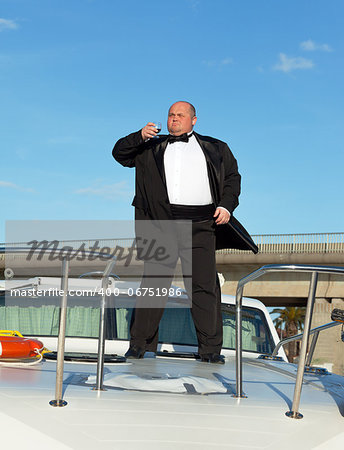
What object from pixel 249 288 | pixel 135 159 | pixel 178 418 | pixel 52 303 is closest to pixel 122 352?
pixel 52 303

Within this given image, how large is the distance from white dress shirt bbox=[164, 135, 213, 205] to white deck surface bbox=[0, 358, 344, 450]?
1.71 m

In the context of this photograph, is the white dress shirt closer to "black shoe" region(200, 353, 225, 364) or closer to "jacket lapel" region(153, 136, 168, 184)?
"jacket lapel" region(153, 136, 168, 184)

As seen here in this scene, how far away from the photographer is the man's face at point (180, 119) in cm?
463

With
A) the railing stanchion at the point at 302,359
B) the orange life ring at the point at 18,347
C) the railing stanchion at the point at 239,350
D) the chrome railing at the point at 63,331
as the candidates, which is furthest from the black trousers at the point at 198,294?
the railing stanchion at the point at 302,359

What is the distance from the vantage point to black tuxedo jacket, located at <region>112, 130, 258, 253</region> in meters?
4.59

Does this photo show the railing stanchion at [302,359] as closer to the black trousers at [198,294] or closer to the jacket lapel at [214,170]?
the black trousers at [198,294]

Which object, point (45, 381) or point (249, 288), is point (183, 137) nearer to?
point (45, 381)

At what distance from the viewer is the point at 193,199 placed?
4.64m

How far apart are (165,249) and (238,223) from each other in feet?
2.10

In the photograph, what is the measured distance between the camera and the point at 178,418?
2490 mm

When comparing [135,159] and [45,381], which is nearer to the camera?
[45,381]

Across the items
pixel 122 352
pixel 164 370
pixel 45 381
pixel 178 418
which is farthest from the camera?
pixel 122 352

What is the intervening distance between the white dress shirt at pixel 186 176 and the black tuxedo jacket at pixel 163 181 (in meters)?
0.05

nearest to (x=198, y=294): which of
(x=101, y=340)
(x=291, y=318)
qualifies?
(x=101, y=340)
